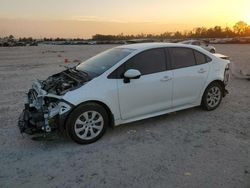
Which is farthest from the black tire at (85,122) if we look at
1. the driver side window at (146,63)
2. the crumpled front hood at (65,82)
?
the driver side window at (146,63)

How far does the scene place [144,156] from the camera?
4.65 meters

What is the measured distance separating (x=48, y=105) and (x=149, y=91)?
1954 mm

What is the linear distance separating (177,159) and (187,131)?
4.24ft

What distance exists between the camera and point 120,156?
468 centimetres

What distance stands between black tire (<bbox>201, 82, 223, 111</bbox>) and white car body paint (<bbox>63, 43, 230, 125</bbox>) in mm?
152

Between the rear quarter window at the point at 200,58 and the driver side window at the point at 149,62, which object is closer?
the driver side window at the point at 149,62

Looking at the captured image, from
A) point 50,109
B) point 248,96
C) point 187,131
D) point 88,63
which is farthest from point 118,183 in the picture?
point 248,96

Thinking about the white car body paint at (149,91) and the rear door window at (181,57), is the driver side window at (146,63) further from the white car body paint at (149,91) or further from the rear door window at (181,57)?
the rear door window at (181,57)

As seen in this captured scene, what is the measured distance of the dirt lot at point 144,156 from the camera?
3.94 meters

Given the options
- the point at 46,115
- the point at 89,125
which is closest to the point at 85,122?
the point at 89,125

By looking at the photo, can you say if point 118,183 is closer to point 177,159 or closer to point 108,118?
point 177,159

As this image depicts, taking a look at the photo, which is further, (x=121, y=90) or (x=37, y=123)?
A: (x=121, y=90)

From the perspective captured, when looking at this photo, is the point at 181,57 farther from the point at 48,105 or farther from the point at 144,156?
the point at 48,105

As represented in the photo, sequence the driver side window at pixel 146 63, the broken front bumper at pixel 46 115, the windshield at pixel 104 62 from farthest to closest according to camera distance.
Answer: the windshield at pixel 104 62 < the driver side window at pixel 146 63 < the broken front bumper at pixel 46 115
